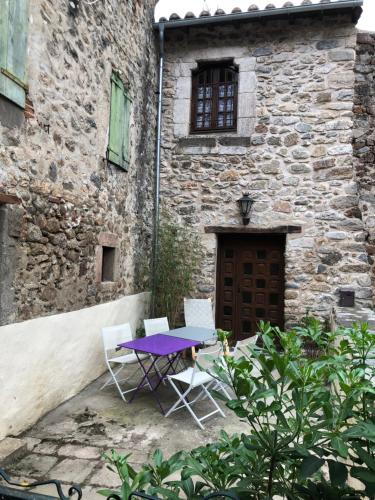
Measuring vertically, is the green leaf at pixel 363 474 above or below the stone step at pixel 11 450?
above

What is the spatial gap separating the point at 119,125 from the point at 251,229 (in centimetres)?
242

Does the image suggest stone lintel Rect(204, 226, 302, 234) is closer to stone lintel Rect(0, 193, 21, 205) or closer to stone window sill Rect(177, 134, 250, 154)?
stone window sill Rect(177, 134, 250, 154)

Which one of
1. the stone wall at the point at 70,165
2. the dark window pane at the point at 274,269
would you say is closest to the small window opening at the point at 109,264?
the stone wall at the point at 70,165

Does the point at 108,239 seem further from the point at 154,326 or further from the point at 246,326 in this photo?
the point at 246,326

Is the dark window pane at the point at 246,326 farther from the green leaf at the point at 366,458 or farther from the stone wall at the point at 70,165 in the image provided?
the green leaf at the point at 366,458

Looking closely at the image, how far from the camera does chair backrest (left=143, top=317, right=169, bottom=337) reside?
176 inches

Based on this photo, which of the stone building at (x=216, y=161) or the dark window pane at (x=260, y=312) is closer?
the stone building at (x=216, y=161)

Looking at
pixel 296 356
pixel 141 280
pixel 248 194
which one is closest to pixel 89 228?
pixel 141 280

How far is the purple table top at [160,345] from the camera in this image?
3.42 metres

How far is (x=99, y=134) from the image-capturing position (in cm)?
420

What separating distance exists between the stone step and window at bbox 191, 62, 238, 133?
16.0 ft

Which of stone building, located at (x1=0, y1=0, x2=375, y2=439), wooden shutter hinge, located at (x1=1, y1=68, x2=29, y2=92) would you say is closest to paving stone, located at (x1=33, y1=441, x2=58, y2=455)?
stone building, located at (x1=0, y1=0, x2=375, y2=439)

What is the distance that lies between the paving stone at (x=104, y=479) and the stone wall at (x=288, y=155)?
358cm

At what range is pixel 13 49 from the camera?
2.82 m
